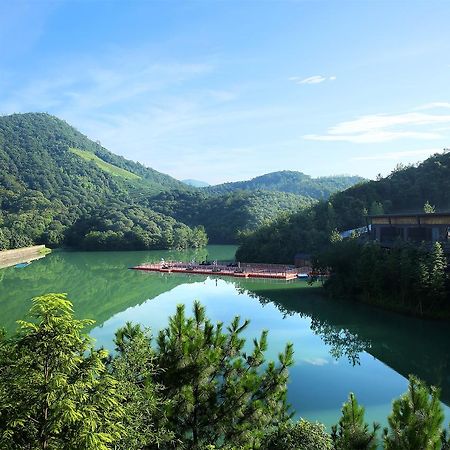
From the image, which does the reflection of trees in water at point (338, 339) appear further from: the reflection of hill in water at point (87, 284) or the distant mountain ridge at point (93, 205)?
the distant mountain ridge at point (93, 205)

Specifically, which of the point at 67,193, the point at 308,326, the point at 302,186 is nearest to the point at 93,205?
the point at 67,193

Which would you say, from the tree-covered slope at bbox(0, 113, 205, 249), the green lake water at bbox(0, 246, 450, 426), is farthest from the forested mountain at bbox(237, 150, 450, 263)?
the tree-covered slope at bbox(0, 113, 205, 249)

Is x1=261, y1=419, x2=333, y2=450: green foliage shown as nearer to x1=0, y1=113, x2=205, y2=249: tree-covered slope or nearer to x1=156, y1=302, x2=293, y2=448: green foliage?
x1=156, y1=302, x2=293, y2=448: green foliage

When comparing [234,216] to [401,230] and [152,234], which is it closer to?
[152,234]

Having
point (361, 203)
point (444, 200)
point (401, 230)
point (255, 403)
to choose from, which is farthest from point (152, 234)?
point (255, 403)

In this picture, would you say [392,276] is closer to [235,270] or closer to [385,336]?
[385,336]

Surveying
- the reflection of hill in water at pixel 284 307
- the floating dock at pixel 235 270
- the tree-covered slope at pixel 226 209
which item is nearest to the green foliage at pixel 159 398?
the reflection of hill in water at pixel 284 307
